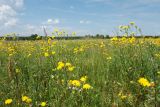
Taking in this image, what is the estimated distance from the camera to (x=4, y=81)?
5.12 m

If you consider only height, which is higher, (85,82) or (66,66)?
(66,66)

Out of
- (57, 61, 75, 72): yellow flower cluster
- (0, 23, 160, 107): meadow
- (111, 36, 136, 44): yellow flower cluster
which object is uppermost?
(111, 36, 136, 44): yellow flower cluster

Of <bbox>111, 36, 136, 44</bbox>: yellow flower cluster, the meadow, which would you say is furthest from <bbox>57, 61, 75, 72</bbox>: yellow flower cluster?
<bbox>111, 36, 136, 44</bbox>: yellow flower cluster

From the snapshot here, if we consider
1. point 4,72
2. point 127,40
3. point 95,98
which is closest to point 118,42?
point 127,40

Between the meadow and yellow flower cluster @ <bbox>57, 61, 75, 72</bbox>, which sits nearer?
the meadow

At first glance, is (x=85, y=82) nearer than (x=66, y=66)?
No

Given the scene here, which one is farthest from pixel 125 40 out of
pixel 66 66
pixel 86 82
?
pixel 66 66

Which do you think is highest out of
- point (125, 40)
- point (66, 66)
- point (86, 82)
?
point (125, 40)

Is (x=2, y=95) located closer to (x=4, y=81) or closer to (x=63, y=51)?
(x=4, y=81)

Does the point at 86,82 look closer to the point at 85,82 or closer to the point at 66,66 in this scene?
the point at 85,82

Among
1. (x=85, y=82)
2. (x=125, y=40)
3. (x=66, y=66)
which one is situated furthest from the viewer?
(x=125, y=40)

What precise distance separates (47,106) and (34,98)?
12.9 inches

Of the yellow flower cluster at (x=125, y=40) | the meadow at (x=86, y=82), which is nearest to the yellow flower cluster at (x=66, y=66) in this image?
the meadow at (x=86, y=82)

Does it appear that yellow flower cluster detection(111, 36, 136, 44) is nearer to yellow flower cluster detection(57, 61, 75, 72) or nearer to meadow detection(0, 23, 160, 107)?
meadow detection(0, 23, 160, 107)
